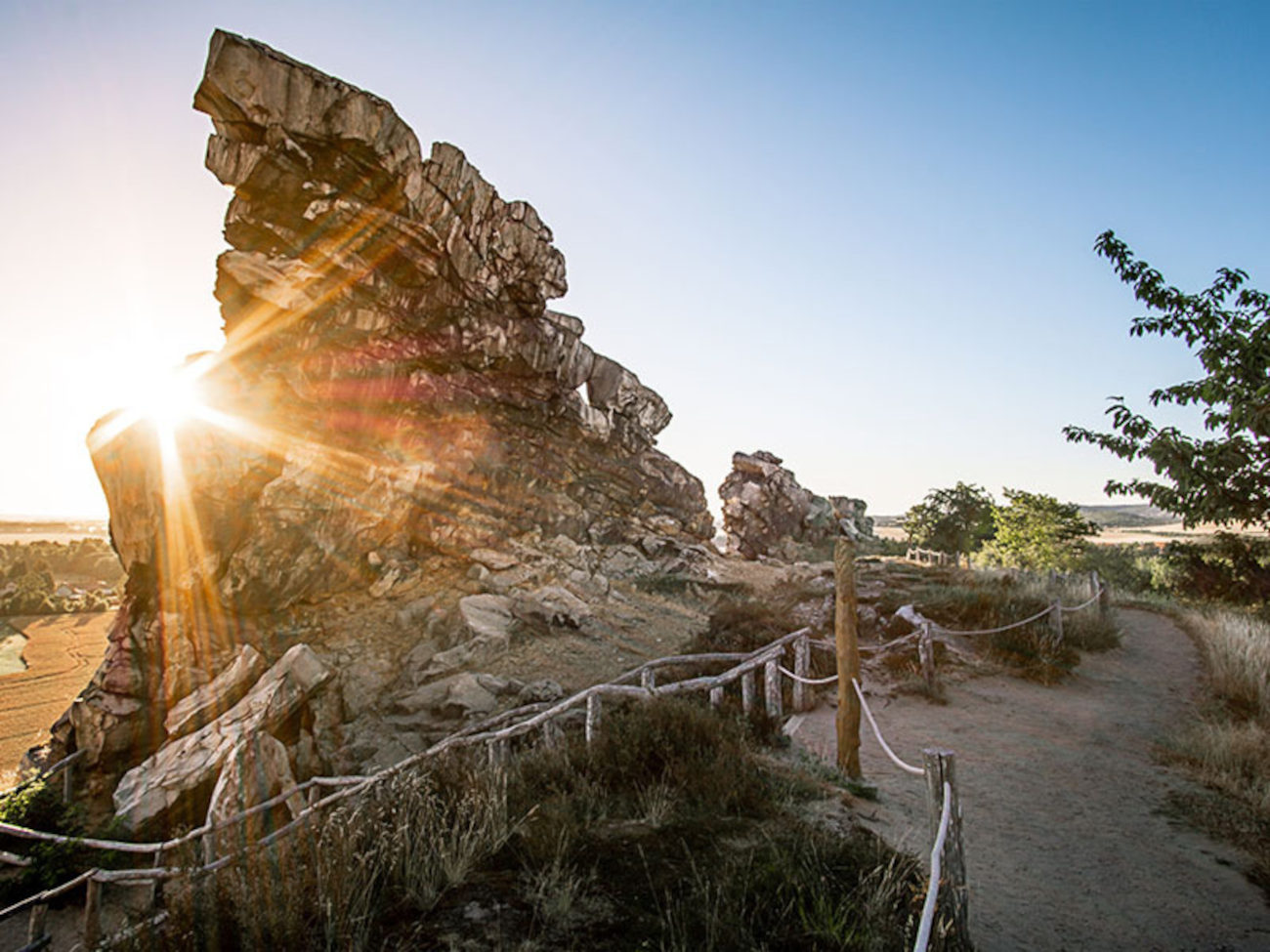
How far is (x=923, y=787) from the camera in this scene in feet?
24.7

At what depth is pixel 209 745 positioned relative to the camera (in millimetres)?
13156

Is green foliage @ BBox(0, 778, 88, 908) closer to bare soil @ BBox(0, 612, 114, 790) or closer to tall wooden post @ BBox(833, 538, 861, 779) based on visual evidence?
bare soil @ BBox(0, 612, 114, 790)

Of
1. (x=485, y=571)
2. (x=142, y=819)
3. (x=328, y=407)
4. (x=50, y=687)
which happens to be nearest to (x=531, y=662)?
(x=485, y=571)

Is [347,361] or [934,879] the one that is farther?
[347,361]

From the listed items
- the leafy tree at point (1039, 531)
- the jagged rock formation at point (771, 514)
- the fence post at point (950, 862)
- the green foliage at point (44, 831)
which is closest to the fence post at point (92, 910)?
the green foliage at point (44, 831)

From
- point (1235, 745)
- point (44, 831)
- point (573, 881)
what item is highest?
point (573, 881)

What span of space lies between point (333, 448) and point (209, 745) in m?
10.8

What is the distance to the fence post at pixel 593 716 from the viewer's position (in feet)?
26.6

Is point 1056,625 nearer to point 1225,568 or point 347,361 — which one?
point 1225,568

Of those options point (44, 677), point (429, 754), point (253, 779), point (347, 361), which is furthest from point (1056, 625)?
point (44, 677)

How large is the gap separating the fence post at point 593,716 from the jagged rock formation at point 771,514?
30.8m

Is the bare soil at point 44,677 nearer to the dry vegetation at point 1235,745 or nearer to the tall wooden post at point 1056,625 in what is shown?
the dry vegetation at point 1235,745

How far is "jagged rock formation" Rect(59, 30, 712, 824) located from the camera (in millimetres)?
16234

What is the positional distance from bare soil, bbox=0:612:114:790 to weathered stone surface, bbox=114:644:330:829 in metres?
10.4
